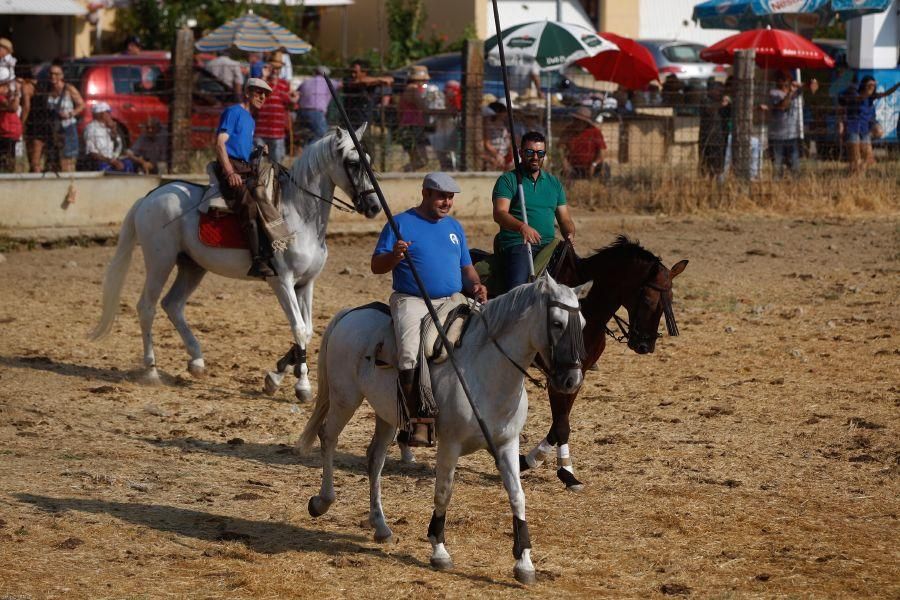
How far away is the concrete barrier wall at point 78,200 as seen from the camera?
16.8 metres

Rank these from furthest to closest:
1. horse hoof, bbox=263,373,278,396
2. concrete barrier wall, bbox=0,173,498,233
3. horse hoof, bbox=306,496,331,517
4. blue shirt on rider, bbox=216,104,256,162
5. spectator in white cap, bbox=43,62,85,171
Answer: spectator in white cap, bbox=43,62,85,171, concrete barrier wall, bbox=0,173,498,233, blue shirt on rider, bbox=216,104,256,162, horse hoof, bbox=263,373,278,396, horse hoof, bbox=306,496,331,517

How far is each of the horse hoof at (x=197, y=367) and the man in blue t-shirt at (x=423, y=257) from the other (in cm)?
437

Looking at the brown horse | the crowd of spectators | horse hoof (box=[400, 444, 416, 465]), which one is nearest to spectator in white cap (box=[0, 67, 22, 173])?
the crowd of spectators

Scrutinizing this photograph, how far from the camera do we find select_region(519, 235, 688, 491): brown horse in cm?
881

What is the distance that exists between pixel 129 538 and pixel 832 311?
8.66m

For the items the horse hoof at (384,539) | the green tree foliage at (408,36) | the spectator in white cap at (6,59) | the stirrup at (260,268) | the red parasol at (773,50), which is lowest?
the horse hoof at (384,539)

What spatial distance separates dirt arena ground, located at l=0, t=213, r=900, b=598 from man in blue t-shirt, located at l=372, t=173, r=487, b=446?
3.47 ft

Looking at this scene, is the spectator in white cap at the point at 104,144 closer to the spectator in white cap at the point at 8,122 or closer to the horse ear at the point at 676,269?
the spectator in white cap at the point at 8,122

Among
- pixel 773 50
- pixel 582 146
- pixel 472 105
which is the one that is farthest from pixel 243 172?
pixel 773 50

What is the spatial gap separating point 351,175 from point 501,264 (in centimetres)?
239

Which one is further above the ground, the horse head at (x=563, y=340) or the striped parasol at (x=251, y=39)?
the striped parasol at (x=251, y=39)

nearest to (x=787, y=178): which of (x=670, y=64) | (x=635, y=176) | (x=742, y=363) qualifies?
(x=635, y=176)

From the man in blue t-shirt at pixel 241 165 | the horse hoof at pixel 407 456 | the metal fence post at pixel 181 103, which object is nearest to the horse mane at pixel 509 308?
the horse hoof at pixel 407 456

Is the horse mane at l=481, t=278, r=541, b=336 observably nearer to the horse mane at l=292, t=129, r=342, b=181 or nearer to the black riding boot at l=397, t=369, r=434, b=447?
the black riding boot at l=397, t=369, r=434, b=447
